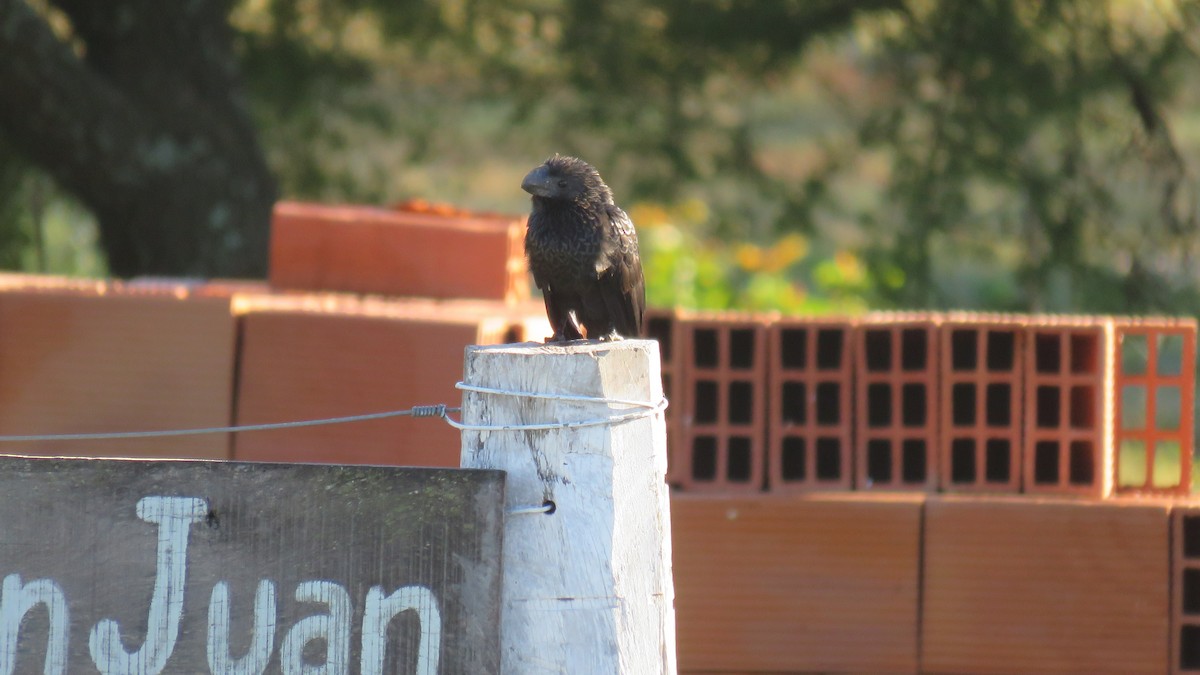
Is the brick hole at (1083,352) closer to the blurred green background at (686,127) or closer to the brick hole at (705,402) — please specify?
the brick hole at (705,402)

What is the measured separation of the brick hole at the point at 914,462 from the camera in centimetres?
355

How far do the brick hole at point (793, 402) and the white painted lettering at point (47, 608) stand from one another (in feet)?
6.91

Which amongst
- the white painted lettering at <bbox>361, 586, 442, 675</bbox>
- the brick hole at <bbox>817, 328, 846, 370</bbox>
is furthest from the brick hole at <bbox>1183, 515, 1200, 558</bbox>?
the white painted lettering at <bbox>361, 586, 442, 675</bbox>

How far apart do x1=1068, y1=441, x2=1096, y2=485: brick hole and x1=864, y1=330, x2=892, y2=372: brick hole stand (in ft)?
1.72

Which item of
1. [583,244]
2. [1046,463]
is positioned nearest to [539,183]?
[583,244]

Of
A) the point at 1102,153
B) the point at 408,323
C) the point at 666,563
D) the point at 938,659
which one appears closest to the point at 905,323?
the point at 938,659

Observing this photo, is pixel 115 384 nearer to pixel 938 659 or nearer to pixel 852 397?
pixel 852 397

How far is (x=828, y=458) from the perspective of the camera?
142 inches

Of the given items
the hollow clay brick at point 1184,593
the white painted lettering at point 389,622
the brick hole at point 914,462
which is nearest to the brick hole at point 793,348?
the brick hole at point 914,462

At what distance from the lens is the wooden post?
190 cm

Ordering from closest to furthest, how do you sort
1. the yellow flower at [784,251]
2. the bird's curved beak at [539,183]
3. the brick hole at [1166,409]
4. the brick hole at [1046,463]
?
1. the brick hole at [1046,463]
2. the bird's curved beak at [539,183]
3. the brick hole at [1166,409]
4. the yellow flower at [784,251]

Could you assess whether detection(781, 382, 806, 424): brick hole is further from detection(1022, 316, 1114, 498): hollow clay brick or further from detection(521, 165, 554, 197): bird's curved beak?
detection(521, 165, 554, 197): bird's curved beak

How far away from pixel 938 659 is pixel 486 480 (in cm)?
186

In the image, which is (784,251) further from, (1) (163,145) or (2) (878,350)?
(2) (878,350)
